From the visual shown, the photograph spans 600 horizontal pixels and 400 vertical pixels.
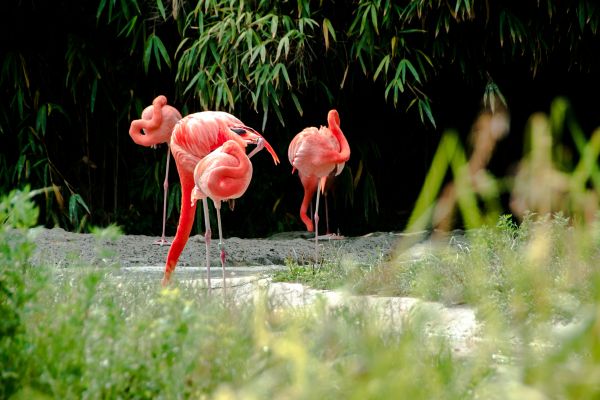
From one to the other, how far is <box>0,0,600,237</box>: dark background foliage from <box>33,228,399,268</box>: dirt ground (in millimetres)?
838

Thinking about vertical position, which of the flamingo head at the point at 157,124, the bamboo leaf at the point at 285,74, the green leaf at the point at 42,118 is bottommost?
the flamingo head at the point at 157,124

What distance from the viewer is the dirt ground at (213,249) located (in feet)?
17.2

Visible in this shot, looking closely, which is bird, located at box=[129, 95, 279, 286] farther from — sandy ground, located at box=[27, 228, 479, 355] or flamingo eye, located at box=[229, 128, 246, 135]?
sandy ground, located at box=[27, 228, 479, 355]

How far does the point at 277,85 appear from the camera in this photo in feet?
20.1

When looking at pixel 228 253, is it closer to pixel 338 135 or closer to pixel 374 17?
pixel 338 135

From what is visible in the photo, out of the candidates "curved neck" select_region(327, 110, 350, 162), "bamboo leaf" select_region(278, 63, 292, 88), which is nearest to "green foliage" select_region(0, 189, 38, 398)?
Answer: "curved neck" select_region(327, 110, 350, 162)

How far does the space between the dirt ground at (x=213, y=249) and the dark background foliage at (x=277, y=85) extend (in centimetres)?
84

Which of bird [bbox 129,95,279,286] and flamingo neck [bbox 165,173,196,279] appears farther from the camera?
bird [bbox 129,95,279,286]

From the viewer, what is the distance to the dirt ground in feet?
17.2

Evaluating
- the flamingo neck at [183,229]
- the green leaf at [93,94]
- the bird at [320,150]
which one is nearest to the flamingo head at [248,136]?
the flamingo neck at [183,229]

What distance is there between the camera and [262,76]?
6152 millimetres

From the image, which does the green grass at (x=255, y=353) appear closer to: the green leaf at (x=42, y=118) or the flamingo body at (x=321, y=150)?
the flamingo body at (x=321, y=150)

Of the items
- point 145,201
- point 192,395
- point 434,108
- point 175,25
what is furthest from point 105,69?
point 192,395

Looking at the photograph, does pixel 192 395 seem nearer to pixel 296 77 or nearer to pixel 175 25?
pixel 296 77
